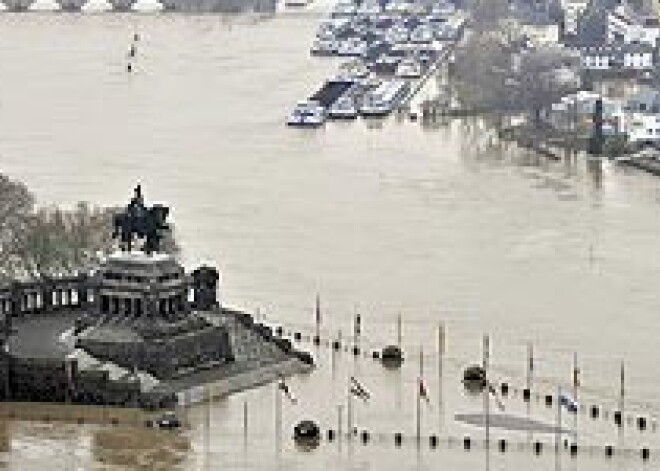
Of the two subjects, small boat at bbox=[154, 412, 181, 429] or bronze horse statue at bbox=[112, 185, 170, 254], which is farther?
bronze horse statue at bbox=[112, 185, 170, 254]

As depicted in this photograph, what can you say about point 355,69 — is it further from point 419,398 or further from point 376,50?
point 419,398

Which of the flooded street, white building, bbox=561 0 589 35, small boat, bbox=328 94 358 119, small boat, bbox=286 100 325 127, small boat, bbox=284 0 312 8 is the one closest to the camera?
the flooded street

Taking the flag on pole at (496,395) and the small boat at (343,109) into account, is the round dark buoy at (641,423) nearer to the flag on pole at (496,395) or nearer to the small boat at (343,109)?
the flag on pole at (496,395)

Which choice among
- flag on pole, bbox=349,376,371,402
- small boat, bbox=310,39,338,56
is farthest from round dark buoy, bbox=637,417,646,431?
small boat, bbox=310,39,338,56

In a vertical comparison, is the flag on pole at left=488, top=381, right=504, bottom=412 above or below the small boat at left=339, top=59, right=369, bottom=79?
below

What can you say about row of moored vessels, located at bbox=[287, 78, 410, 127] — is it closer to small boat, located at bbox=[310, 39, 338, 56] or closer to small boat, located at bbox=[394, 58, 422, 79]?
small boat, located at bbox=[394, 58, 422, 79]

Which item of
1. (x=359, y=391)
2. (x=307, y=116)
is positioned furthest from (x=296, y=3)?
(x=359, y=391)

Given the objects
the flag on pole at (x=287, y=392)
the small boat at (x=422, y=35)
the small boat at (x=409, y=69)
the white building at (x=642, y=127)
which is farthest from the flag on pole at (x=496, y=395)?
the small boat at (x=422, y=35)
